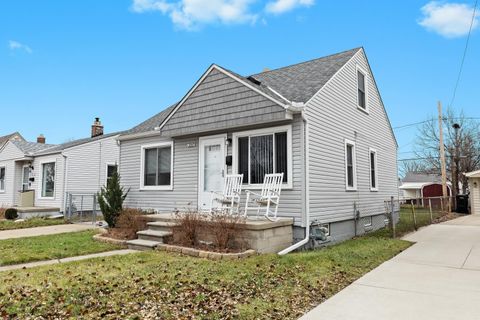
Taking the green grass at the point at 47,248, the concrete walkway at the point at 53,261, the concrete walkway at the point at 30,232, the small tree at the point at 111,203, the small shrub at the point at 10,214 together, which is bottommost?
the concrete walkway at the point at 30,232

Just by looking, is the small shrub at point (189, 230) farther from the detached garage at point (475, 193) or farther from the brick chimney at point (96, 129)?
the detached garage at point (475, 193)

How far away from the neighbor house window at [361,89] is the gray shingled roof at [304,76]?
855 mm

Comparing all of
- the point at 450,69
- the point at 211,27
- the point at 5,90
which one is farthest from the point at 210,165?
the point at 5,90

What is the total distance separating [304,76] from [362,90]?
278cm

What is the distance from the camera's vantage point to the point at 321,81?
9.11 metres

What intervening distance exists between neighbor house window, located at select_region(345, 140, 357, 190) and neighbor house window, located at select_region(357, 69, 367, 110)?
1.79 metres

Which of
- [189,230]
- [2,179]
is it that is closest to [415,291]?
[189,230]

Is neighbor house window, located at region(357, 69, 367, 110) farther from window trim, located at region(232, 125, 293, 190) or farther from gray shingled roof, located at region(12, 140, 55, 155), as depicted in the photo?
gray shingled roof, located at region(12, 140, 55, 155)

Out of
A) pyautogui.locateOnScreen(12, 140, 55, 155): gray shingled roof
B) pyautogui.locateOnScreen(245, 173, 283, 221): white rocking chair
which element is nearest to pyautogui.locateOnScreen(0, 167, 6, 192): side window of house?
pyautogui.locateOnScreen(12, 140, 55, 155): gray shingled roof

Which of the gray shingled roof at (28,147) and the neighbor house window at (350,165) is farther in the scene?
the gray shingled roof at (28,147)

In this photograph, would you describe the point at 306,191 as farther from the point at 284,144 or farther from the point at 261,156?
the point at 261,156

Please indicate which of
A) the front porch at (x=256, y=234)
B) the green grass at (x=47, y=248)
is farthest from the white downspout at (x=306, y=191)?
the green grass at (x=47, y=248)

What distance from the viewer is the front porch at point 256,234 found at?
269 inches

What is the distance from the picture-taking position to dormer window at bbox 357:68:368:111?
11.4m
